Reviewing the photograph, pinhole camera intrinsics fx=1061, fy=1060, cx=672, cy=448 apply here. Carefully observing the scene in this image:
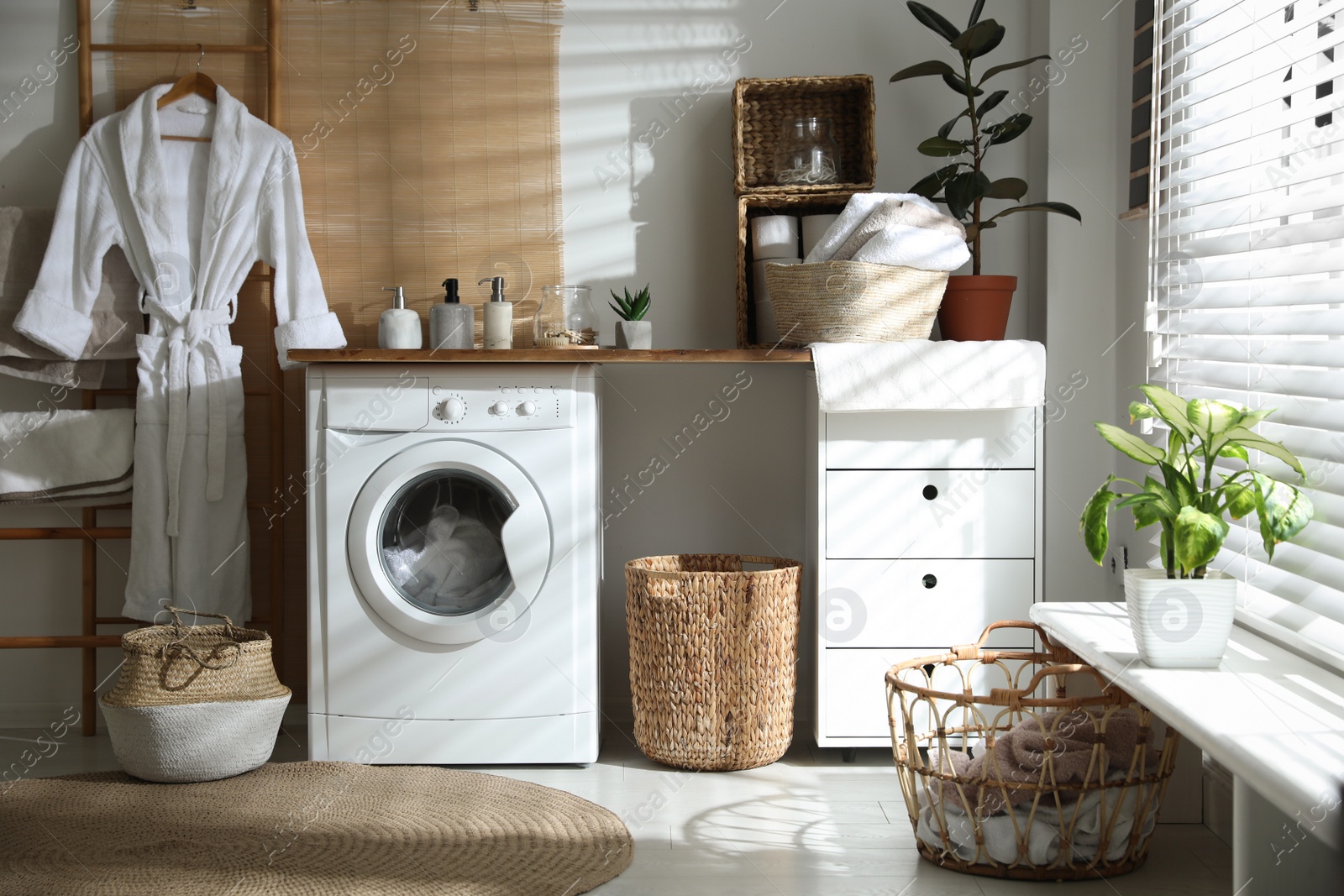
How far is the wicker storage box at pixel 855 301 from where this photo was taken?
218cm

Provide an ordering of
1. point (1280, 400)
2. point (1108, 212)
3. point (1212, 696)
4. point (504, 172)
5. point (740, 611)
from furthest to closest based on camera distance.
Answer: point (504, 172)
point (1108, 212)
point (740, 611)
point (1280, 400)
point (1212, 696)

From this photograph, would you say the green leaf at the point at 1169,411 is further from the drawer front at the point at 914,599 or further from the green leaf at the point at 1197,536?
the drawer front at the point at 914,599

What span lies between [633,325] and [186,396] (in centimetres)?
105

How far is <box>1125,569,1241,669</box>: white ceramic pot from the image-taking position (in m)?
1.46

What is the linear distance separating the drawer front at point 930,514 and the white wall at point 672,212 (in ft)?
1.40

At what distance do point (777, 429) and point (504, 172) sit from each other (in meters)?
0.94

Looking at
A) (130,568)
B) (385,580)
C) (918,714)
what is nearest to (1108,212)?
(918,714)

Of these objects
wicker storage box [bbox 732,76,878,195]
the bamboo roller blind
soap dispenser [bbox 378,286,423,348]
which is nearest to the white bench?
wicker storage box [bbox 732,76,878,195]

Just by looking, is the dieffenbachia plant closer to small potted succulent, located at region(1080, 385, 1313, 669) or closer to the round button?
small potted succulent, located at region(1080, 385, 1313, 669)

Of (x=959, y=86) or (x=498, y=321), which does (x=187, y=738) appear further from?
(x=959, y=86)

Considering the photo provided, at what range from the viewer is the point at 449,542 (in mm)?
2242

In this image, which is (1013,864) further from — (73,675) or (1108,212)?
(73,675)

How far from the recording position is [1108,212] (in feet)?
7.90

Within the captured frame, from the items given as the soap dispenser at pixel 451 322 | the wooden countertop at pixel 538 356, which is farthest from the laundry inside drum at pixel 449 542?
the soap dispenser at pixel 451 322
